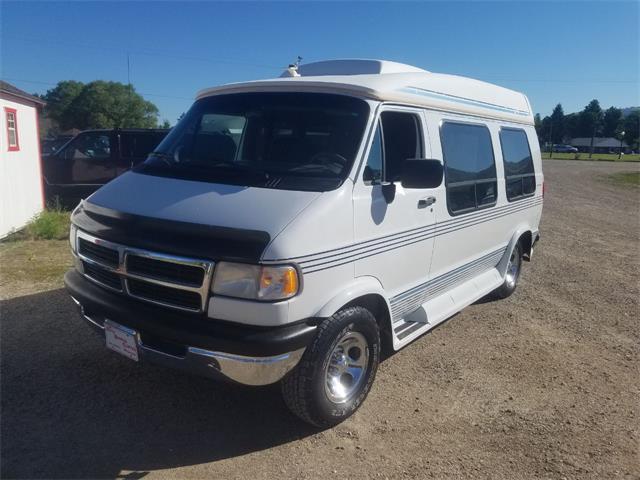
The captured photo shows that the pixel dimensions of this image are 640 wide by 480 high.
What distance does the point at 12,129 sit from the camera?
9891 millimetres

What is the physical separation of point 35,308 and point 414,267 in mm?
4172

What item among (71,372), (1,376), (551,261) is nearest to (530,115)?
(551,261)

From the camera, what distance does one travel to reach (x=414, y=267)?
169 inches

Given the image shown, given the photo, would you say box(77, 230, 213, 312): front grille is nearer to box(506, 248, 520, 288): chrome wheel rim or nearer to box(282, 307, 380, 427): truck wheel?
box(282, 307, 380, 427): truck wheel

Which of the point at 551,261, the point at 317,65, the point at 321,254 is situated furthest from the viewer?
the point at 551,261

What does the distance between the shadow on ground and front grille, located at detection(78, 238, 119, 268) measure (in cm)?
111

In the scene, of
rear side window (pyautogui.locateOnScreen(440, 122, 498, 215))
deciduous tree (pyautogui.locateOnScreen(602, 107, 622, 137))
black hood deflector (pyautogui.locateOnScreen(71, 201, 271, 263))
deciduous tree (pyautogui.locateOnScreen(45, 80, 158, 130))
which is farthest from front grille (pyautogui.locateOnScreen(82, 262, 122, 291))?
deciduous tree (pyautogui.locateOnScreen(602, 107, 622, 137))

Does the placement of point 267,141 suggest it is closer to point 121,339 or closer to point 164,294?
point 164,294

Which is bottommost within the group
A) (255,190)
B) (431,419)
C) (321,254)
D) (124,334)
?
(431,419)

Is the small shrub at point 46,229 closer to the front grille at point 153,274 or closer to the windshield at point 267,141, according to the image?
the windshield at point 267,141

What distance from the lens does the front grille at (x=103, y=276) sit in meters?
3.46

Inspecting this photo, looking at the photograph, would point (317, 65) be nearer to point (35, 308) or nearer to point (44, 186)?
point (35, 308)

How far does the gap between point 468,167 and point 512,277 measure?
2.44 metres

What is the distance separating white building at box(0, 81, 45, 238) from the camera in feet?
30.2
